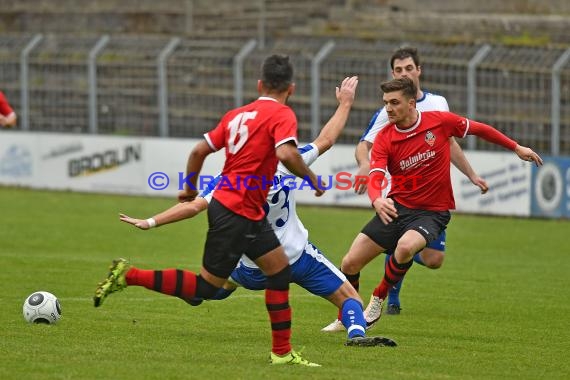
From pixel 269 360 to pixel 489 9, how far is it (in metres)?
23.9

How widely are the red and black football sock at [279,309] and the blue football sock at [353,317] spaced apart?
42.7 inches

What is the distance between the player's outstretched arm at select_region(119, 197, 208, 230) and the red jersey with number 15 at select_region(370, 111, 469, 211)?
1.89 metres

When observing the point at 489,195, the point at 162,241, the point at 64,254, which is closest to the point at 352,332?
the point at 64,254

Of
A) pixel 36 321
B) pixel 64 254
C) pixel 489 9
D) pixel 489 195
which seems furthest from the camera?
pixel 489 9

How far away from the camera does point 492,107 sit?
24.0 meters

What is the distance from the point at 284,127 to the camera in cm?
814

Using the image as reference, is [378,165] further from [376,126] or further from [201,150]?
[201,150]

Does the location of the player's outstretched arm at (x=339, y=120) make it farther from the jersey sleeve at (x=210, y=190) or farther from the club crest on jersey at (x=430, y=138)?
the club crest on jersey at (x=430, y=138)

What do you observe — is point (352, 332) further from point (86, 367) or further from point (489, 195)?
point (489, 195)

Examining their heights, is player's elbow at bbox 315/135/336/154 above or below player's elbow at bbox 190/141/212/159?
above

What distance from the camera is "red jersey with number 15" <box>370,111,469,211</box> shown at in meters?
10.7

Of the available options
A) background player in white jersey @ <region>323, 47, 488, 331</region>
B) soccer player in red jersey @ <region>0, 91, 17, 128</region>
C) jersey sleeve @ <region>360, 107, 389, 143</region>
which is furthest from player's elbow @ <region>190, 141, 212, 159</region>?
soccer player in red jersey @ <region>0, 91, 17, 128</region>

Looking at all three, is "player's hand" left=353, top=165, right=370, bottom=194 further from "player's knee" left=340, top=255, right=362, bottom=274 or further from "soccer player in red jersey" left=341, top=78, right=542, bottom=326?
"player's knee" left=340, top=255, right=362, bottom=274

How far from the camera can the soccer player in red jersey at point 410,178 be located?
34.5ft
